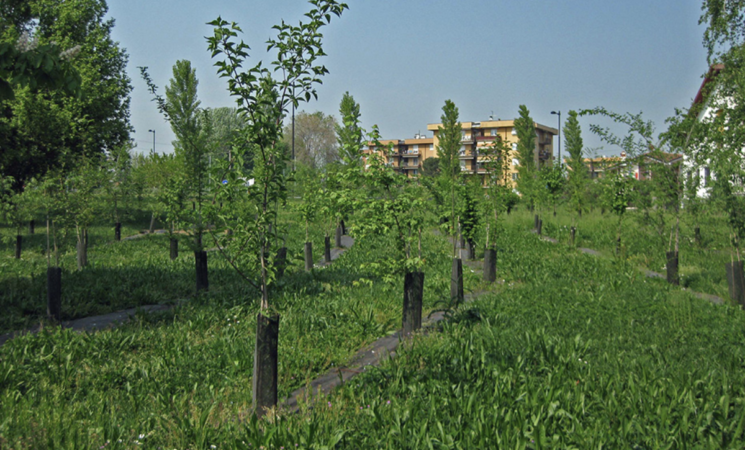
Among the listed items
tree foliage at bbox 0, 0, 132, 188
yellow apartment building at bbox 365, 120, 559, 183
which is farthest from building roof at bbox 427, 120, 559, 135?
tree foliage at bbox 0, 0, 132, 188

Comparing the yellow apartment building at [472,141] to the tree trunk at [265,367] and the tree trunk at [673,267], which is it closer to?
the tree trunk at [673,267]

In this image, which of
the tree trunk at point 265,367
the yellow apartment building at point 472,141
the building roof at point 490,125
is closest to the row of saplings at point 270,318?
the tree trunk at point 265,367

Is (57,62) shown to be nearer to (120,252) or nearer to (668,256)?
(668,256)

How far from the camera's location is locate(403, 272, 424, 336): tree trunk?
702 cm

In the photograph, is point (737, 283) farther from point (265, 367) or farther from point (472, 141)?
point (472, 141)

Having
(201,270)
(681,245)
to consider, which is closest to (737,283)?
(681,245)

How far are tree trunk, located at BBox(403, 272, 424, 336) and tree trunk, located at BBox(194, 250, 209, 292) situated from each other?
4.94 metres

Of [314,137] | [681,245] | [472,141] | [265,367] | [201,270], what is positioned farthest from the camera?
[472,141]

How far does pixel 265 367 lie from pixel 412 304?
9.36ft

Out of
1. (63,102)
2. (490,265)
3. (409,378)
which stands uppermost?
(63,102)

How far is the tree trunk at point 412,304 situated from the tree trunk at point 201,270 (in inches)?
194

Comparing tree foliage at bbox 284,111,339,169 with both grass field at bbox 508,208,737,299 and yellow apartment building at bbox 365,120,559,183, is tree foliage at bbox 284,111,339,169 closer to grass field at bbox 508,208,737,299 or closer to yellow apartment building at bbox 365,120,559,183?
yellow apartment building at bbox 365,120,559,183

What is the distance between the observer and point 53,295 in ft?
25.6

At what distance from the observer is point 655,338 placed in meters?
6.50
